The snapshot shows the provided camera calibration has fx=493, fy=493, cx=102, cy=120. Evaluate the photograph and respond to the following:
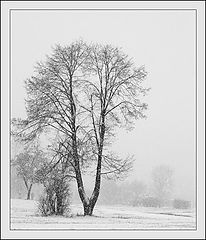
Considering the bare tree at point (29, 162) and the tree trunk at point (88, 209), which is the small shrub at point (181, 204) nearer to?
the tree trunk at point (88, 209)

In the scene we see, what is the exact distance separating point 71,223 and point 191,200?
6.05m

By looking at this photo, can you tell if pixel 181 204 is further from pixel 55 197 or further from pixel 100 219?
pixel 55 197

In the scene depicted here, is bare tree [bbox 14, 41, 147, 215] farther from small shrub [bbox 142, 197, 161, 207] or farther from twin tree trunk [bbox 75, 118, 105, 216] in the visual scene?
small shrub [bbox 142, 197, 161, 207]

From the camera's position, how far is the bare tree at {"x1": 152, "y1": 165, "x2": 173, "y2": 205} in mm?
23656

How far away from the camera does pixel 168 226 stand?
17.9m

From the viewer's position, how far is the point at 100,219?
18.5 metres

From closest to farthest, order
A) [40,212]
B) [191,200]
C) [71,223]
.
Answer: [71,223], [40,212], [191,200]

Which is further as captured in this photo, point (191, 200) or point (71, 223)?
point (191, 200)

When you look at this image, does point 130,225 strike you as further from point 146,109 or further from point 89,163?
point 146,109

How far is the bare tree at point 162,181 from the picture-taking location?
23.7 metres

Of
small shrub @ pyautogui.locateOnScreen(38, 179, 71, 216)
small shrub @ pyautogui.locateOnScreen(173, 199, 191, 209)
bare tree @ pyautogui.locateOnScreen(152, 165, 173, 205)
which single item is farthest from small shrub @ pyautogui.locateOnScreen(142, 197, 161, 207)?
small shrub @ pyautogui.locateOnScreen(38, 179, 71, 216)

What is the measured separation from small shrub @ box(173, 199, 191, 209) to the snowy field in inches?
18.3

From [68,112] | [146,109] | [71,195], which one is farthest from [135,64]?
[71,195]

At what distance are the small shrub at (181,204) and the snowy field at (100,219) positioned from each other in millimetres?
465
